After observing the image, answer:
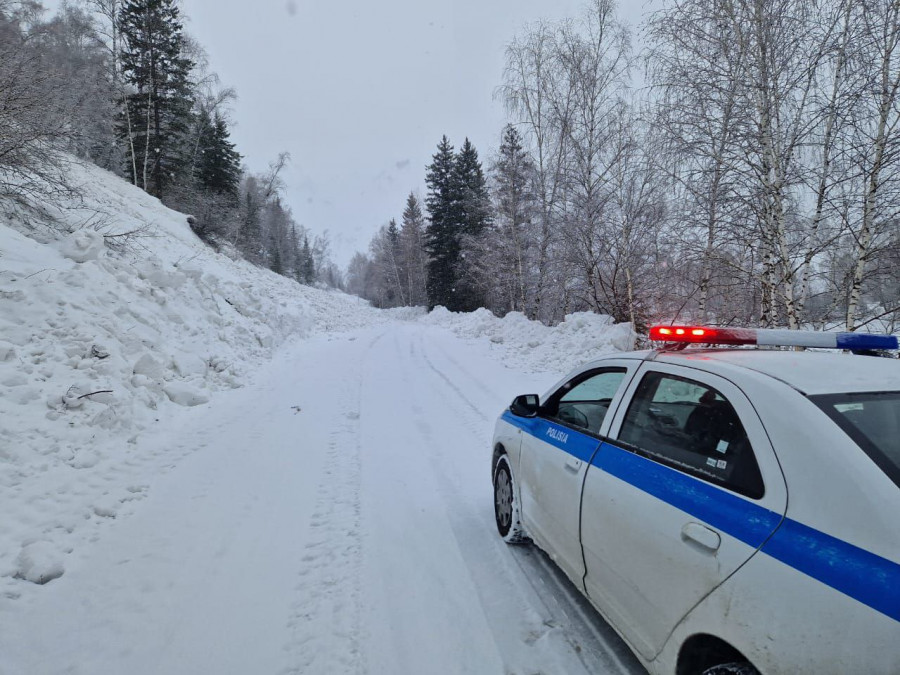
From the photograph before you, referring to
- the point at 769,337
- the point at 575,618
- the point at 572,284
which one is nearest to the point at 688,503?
the point at 769,337

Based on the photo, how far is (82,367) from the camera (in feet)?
16.9

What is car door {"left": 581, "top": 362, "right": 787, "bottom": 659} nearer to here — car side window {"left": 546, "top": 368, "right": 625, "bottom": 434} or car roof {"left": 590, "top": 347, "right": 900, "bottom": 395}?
car roof {"left": 590, "top": 347, "right": 900, "bottom": 395}

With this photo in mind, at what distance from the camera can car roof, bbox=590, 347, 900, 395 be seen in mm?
1682

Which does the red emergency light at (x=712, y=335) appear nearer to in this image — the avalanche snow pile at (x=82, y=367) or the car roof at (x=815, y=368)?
the car roof at (x=815, y=368)

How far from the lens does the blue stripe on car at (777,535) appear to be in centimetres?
114

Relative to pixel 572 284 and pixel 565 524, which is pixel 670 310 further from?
pixel 565 524

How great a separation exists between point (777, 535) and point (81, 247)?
9441 mm

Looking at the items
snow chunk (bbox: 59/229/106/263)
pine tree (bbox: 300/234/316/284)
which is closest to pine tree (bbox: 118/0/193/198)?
snow chunk (bbox: 59/229/106/263)

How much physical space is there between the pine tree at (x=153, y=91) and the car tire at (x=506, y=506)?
28.7 m

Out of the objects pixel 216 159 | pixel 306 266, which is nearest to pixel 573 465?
pixel 216 159

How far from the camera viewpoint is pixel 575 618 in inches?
104

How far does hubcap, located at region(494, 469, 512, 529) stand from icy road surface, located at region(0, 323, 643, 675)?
20cm

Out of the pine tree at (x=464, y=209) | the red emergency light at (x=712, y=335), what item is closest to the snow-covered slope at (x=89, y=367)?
the red emergency light at (x=712, y=335)

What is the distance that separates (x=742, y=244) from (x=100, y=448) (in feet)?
33.0
